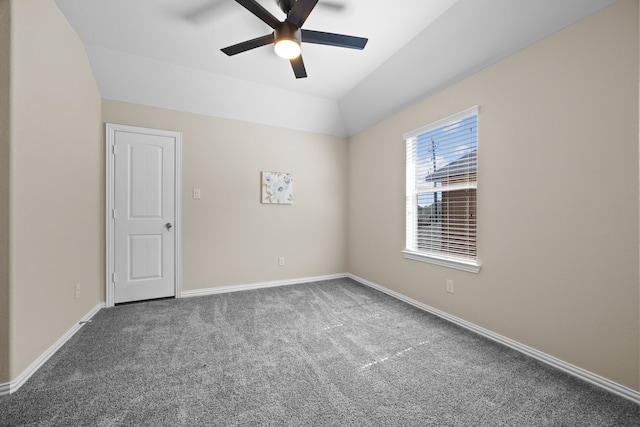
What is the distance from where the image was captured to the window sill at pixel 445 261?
235 cm

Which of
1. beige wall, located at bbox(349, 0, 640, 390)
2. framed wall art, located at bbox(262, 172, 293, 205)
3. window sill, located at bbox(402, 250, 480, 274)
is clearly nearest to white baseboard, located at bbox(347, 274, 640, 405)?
beige wall, located at bbox(349, 0, 640, 390)

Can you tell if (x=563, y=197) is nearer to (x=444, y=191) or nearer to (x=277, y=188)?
(x=444, y=191)

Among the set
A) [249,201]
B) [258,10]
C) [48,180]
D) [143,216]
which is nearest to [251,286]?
[249,201]

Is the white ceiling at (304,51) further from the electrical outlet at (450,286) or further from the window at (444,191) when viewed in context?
the electrical outlet at (450,286)

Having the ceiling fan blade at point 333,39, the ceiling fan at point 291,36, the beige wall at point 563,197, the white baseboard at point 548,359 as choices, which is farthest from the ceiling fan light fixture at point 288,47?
the white baseboard at point 548,359

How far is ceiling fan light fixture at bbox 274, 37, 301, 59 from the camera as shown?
6.34 feet

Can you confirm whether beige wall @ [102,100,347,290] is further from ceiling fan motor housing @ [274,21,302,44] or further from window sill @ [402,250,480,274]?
ceiling fan motor housing @ [274,21,302,44]

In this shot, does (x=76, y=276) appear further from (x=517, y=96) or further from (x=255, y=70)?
(x=517, y=96)

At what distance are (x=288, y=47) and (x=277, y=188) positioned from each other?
2.04 metres

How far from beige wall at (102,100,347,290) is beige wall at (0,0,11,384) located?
4.87 ft

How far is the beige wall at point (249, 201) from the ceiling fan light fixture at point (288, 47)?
1696 mm

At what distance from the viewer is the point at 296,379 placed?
164 cm

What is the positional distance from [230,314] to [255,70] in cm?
276

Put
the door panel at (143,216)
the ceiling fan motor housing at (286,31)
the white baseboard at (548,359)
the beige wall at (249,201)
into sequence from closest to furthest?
the white baseboard at (548,359), the ceiling fan motor housing at (286,31), the door panel at (143,216), the beige wall at (249,201)
